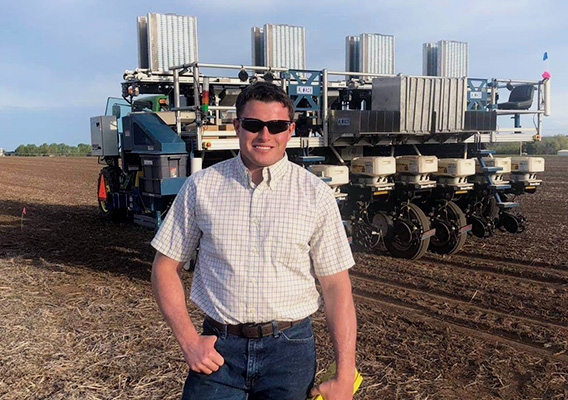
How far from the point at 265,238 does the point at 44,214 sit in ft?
42.5

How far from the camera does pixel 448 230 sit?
28.8ft

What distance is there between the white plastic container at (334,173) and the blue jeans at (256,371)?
5.73m

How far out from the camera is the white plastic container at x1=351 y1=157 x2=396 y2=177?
27.2ft

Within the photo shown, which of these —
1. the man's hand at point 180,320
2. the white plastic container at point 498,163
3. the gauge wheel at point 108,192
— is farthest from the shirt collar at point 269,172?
the gauge wheel at point 108,192

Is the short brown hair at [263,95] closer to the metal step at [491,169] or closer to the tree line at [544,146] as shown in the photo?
the metal step at [491,169]

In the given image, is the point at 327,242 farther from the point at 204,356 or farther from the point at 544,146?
the point at 544,146

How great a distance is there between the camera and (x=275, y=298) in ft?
6.97

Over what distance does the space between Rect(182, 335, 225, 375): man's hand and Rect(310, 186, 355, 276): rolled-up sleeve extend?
48 cm

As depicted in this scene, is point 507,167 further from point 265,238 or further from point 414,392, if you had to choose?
→ point 265,238

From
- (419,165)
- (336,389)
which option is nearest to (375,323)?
(419,165)

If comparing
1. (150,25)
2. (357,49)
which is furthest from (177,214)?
(357,49)

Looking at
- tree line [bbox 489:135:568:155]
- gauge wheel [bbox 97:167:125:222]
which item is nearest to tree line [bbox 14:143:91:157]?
tree line [bbox 489:135:568:155]

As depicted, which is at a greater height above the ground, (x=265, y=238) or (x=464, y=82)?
(x=464, y=82)

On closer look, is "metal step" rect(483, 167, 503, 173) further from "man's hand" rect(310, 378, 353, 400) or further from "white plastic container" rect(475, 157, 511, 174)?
"man's hand" rect(310, 378, 353, 400)
